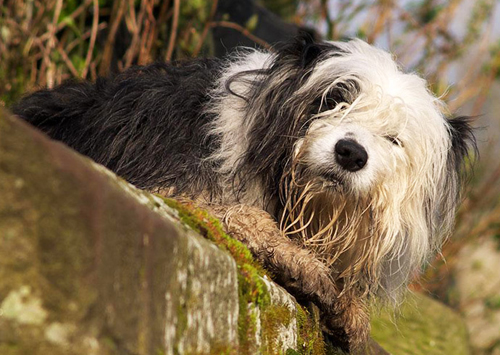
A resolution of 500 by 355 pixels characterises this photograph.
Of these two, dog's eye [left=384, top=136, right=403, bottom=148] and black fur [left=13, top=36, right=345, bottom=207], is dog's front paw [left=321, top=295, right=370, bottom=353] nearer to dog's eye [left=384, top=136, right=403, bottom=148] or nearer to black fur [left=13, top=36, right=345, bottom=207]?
black fur [left=13, top=36, right=345, bottom=207]

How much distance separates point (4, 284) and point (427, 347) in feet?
14.0

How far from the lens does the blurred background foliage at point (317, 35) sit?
21.1 feet

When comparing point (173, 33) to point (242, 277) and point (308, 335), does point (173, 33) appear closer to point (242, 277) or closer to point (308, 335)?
point (308, 335)

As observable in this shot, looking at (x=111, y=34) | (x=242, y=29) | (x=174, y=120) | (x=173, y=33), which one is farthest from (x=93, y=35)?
(x=174, y=120)

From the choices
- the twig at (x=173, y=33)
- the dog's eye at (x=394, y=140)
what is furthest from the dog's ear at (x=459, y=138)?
the twig at (x=173, y=33)

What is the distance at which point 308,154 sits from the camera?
3.26m

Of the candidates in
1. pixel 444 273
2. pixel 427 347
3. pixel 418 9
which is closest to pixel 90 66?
pixel 427 347

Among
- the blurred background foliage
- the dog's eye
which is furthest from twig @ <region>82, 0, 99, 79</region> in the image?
the dog's eye

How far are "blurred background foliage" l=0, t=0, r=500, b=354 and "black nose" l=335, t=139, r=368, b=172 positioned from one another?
137 centimetres

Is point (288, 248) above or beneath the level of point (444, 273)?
above

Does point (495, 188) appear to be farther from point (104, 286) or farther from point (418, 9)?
point (104, 286)

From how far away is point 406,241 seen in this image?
3641 millimetres

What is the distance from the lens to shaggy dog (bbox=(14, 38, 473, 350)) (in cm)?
324

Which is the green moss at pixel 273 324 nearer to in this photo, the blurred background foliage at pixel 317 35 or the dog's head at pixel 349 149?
the dog's head at pixel 349 149
